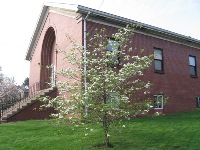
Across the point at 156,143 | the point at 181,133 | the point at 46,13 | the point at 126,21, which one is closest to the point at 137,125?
the point at 181,133

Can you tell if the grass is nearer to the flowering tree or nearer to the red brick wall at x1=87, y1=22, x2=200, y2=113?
the flowering tree

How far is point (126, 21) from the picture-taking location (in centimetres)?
1648

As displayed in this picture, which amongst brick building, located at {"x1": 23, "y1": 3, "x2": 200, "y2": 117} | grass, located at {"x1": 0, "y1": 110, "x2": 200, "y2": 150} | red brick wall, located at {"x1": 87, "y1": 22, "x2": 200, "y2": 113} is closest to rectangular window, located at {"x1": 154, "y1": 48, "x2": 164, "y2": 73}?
brick building, located at {"x1": 23, "y1": 3, "x2": 200, "y2": 117}

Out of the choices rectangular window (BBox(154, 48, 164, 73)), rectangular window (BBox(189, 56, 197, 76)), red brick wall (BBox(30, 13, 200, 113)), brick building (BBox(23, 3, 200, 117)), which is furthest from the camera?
rectangular window (BBox(189, 56, 197, 76))

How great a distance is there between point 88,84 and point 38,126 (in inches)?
198

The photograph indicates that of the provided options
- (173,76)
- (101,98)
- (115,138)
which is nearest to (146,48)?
(173,76)

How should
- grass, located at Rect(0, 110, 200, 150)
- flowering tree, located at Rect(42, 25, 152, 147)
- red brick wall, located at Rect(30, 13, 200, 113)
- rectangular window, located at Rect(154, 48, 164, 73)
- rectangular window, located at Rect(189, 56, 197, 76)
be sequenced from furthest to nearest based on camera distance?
rectangular window, located at Rect(189, 56, 197, 76) < rectangular window, located at Rect(154, 48, 164, 73) < red brick wall, located at Rect(30, 13, 200, 113) < grass, located at Rect(0, 110, 200, 150) < flowering tree, located at Rect(42, 25, 152, 147)

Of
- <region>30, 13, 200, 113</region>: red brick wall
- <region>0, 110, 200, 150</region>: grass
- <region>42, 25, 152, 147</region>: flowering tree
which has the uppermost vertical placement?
<region>30, 13, 200, 113</region>: red brick wall

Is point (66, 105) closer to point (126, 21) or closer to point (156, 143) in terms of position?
point (156, 143)

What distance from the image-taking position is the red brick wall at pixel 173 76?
59.6 ft

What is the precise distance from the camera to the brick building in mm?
15844

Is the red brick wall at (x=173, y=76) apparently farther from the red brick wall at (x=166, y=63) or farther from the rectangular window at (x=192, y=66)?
the rectangular window at (x=192, y=66)

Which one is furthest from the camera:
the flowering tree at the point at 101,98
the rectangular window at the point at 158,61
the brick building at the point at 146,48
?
the rectangular window at the point at 158,61

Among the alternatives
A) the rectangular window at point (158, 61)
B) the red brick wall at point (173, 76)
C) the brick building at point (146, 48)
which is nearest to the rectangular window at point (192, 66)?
the brick building at point (146, 48)
